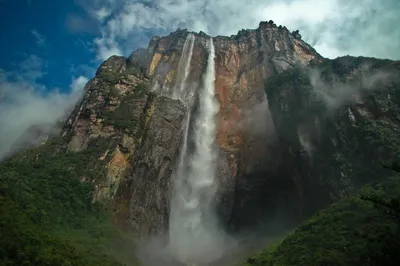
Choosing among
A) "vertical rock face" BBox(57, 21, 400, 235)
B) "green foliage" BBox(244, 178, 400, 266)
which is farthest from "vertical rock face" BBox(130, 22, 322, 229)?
"green foliage" BBox(244, 178, 400, 266)

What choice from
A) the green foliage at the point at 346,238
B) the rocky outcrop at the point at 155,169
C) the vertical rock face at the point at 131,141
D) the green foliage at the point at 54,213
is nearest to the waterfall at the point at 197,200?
the rocky outcrop at the point at 155,169

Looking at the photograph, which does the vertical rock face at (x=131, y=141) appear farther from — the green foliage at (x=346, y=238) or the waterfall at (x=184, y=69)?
the green foliage at (x=346, y=238)

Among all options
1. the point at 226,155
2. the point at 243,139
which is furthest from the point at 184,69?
the point at 226,155

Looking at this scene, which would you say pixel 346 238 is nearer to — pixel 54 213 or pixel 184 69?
pixel 54 213

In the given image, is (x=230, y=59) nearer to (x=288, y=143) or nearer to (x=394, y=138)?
(x=288, y=143)

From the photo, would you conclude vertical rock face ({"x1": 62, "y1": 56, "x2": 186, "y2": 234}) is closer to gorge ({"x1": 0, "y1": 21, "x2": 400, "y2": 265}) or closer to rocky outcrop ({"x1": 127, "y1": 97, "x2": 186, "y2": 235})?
rocky outcrop ({"x1": 127, "y1": 97, "x2": 186, "y2": 235})

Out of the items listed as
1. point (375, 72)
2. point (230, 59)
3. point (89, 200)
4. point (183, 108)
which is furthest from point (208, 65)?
point (89, 200)
